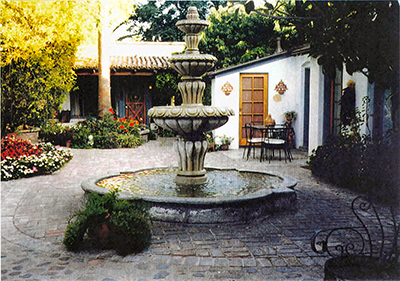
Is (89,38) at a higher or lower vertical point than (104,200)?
higher

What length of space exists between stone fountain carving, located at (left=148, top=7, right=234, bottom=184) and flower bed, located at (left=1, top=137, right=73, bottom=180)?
405 centimetres

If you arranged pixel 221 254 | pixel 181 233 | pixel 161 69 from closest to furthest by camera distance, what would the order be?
pixel 221 254, pixel 181 233, pixel 161 69

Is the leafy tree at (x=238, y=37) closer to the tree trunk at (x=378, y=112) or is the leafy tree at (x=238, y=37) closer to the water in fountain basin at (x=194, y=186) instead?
the tree trunk at (x=378, y=112)

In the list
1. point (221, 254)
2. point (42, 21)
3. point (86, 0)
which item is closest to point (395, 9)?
point (221, 254)

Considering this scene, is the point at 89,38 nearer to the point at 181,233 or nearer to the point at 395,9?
the point at 181,233

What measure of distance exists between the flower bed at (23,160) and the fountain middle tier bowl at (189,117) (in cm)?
422

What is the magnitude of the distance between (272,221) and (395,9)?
324 cm

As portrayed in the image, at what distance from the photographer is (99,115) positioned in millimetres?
Result: 16922

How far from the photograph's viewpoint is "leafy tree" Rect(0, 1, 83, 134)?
41.7 feet

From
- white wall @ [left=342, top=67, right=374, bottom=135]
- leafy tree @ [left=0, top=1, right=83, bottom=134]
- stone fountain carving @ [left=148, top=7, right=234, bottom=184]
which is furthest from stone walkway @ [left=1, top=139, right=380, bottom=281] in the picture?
leafy tree @ [left=0, top=1, right=83, bottom=134]

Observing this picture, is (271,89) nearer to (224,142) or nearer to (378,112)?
(224,142)

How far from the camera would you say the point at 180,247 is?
4.69 m

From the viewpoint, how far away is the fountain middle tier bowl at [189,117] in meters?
6.20

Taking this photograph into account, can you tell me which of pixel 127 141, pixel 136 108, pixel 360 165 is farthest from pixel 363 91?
pixel 136 108
